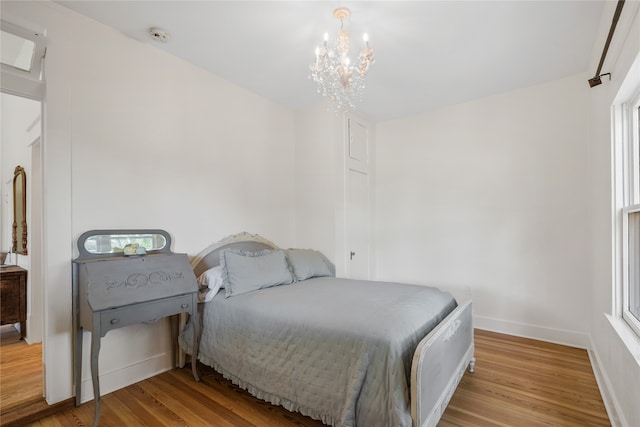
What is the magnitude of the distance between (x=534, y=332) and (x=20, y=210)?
5.70 meters

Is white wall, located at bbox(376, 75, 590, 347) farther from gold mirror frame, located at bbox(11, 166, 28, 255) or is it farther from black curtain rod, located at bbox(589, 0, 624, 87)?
gold mirror frame, located at bbox(11, 166, 28, 255)

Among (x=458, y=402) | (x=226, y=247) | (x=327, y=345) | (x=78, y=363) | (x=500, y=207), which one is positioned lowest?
(x=458, y=402)

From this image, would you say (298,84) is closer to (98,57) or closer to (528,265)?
(98,57)

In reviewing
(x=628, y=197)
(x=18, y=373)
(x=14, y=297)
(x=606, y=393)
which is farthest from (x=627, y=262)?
(x=14, y=297)

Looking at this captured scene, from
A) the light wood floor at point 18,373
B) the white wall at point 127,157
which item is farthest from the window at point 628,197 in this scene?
the light wood floor at point 18,373

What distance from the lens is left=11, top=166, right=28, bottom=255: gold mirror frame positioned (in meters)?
3.28

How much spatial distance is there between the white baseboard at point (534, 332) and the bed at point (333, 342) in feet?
3.99

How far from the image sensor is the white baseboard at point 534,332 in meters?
3.02

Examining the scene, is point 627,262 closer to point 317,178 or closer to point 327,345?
point 327,345

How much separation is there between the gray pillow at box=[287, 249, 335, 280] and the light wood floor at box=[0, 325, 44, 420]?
6.65ft

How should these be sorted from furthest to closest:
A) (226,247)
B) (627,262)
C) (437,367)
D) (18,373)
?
(226,247) → (18,373) → (627,262) → (437,367)

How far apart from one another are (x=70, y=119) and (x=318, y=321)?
2184 mm

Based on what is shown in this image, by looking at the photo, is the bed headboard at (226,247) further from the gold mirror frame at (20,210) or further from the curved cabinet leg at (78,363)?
the gold mirror frame at (20,210)

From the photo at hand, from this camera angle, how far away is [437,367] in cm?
170
